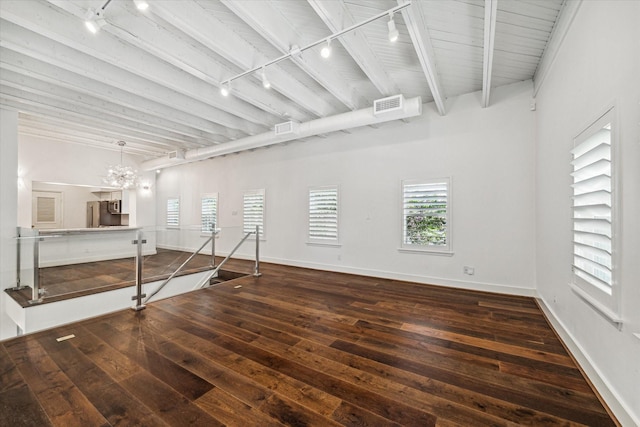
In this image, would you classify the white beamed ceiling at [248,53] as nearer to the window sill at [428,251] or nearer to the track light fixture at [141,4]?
the track light fixture at [141,4]

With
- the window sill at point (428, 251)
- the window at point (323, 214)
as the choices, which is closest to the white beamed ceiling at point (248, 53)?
the window at point (323, 214)

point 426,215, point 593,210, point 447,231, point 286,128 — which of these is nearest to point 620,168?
point 593,210

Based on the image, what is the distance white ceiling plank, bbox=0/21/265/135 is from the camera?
2819 millimetres

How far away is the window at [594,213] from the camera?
1.69 metres

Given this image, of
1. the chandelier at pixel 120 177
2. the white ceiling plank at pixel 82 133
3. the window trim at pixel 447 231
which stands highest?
the white ceiling plank at pixel 82 133

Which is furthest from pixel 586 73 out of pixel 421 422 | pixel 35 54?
pixel 35 54

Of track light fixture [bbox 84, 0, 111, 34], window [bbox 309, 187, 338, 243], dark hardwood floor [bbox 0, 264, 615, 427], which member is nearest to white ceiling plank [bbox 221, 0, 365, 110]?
track light fixture [bbox 84, 0, 111, 34]

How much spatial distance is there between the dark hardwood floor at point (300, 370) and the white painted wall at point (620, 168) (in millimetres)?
256

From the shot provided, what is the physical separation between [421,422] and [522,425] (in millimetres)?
576

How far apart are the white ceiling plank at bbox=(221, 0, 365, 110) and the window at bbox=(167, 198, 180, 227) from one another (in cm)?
710

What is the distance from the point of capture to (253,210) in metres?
6.95

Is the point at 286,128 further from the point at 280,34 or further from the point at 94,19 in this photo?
the point at 94,19

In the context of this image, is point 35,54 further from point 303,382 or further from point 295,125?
point 303,382

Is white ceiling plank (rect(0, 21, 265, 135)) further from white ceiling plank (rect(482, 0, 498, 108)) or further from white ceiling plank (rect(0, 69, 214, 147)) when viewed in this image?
white ceiling plank (rect(482, 0, 498, 108))
